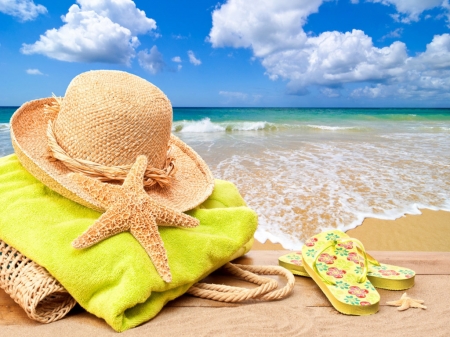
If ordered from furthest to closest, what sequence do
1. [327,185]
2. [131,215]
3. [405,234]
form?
[327,185] → [405,234] → [131,215]

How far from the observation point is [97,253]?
149cm

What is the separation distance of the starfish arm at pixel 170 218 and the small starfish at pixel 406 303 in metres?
1.01

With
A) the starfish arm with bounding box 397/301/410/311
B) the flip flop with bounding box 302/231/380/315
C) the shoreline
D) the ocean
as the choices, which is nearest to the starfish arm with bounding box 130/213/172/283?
the flip flop with bounding box 302/231/380/315

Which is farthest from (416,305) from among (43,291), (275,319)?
(43,291)

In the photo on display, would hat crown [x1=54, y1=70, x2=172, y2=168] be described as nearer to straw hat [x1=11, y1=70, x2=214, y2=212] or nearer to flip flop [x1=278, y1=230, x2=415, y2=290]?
straw hat [x1=11, y1=70, x2=214, y2=212]

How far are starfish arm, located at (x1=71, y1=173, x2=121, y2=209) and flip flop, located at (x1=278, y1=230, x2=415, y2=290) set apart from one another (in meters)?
1.09

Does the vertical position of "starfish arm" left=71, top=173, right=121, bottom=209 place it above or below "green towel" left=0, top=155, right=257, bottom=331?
above

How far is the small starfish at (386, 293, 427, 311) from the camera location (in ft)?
5.61

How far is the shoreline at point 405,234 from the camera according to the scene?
136 inches

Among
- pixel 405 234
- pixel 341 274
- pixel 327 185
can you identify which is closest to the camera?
pixel 341 274

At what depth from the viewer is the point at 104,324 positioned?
1500mm

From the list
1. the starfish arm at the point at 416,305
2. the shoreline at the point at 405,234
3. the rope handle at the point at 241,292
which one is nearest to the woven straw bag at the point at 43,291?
the rope handle at the point at 241,292

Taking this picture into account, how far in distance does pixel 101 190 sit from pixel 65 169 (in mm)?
261

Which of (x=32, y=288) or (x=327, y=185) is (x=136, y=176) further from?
(x=327, y=185)
